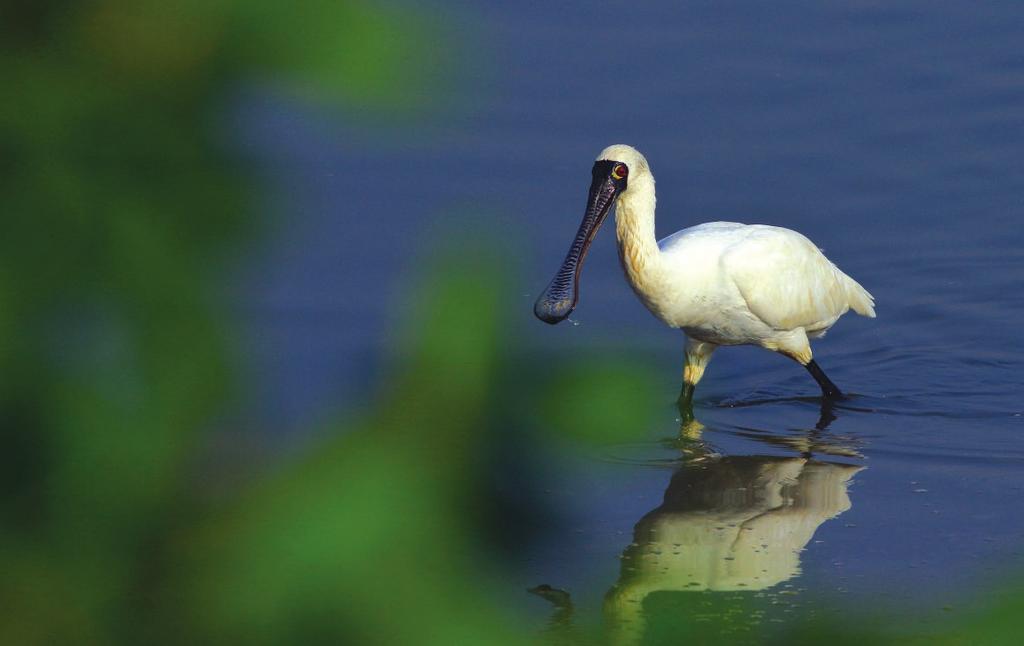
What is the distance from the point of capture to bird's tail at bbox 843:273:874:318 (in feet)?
26.2

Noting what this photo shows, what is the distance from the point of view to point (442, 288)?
0.88 metres

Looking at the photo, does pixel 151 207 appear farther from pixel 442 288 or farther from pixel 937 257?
pixel 937 257

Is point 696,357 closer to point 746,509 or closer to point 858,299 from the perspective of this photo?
point 858,299

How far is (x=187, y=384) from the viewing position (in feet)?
2.80

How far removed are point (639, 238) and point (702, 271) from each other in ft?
1.05

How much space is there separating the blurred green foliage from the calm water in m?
2.23

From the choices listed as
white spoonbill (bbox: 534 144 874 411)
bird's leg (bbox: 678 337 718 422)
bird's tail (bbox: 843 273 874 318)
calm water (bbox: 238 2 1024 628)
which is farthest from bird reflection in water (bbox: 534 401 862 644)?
bird's tail (bbox: 843 273 874 318)

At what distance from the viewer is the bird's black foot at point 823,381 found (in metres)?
7.74

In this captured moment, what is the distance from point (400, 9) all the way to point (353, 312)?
724cm

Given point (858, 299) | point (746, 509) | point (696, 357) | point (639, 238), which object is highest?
point (639, 238)


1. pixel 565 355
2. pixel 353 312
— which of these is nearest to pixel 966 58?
pixel 353 312

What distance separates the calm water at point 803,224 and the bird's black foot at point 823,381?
0.33 feet

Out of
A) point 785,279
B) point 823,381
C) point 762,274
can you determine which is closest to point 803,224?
point 823,381

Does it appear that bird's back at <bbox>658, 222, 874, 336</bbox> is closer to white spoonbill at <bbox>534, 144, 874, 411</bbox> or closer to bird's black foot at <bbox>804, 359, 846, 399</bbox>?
white spoonbill at <bbox>534, 144, 874, 411</bbox>
